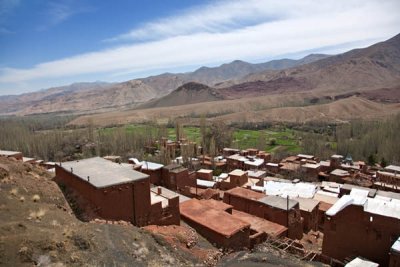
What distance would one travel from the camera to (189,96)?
18775cm

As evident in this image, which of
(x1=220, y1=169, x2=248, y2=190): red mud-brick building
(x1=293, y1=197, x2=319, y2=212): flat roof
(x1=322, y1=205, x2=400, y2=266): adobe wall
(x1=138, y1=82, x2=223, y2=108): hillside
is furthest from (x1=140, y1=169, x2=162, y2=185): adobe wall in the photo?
(x1=138, y1=82, x2=223, y2=108): hillside

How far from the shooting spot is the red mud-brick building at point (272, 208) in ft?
70.3

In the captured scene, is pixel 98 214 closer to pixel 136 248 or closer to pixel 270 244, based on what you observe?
pixel 136 248

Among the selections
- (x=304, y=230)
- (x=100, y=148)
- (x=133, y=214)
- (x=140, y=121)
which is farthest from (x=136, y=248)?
(x=140, y=121)

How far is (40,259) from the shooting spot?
905cm

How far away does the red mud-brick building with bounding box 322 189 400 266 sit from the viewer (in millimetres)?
17172

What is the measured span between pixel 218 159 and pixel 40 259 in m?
45.8

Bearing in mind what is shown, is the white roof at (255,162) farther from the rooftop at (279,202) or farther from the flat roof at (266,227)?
the flat roof at (266,227)

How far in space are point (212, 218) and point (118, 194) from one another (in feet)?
18.6

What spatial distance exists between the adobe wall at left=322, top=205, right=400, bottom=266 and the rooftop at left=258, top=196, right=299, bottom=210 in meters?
3.00

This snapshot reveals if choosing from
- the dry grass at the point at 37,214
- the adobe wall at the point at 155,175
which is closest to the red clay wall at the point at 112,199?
the dry grass at the point at 37,214

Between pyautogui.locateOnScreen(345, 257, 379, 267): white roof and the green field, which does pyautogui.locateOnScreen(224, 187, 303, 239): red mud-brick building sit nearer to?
pyautogui.locateOnScreen(345, 257, 379, 267): white roof

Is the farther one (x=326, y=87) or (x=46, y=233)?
(x=326, y=87)

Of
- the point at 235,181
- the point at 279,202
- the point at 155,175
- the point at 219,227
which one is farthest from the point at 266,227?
the point at 235,181
